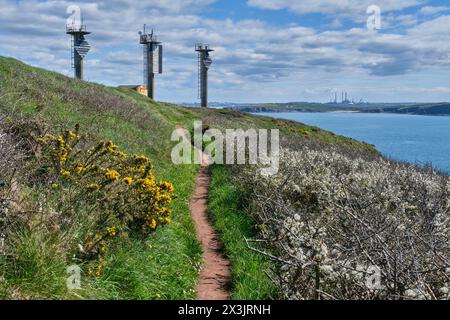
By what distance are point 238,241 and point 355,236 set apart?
13.1ft

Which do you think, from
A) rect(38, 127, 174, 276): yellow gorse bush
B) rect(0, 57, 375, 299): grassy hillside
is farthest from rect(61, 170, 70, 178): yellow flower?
rect(0, 57, 375, 299): grassy hillside

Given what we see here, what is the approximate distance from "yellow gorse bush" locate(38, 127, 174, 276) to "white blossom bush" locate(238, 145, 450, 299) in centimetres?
215

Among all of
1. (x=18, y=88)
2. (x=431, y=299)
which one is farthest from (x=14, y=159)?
(x=18, y=88)

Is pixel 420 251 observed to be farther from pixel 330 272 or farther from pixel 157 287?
pixel 157 287

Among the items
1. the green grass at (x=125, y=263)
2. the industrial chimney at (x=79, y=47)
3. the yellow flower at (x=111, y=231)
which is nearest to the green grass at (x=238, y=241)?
the green grass at (x=125, y=263)

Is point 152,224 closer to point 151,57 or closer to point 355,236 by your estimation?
point 355,236

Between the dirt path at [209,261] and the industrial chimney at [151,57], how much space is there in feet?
222

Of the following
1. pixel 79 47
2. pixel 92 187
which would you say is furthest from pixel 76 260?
pixel 79 47

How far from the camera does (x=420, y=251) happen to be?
21.4 feet

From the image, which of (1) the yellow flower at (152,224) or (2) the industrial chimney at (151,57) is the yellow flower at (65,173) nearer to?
(1) the yellow flower at (152,224)

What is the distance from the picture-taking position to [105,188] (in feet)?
28.2

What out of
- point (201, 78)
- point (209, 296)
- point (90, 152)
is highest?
point (201, 78)

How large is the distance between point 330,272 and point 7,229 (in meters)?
3.91

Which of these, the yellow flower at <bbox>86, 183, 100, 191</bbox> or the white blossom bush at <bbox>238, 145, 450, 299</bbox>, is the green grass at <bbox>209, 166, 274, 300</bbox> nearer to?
the white blossom bush at <bbox>238, 145, 450, 299</bbox>
